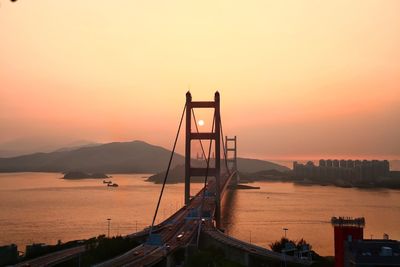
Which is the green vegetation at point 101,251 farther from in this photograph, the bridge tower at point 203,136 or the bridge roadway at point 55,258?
the bridge tower at point 203,136

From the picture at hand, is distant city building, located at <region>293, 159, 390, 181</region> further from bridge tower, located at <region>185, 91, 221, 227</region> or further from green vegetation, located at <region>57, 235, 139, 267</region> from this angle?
green vegetation, located at <region>57, 235, 139, 267</region>

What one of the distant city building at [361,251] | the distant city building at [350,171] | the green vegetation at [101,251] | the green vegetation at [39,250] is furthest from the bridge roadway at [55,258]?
the distant city building at [350,171]

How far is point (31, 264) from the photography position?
15.6 metres

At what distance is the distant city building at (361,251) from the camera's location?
1132 cm

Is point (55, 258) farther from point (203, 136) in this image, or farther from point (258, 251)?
point (203, 136)

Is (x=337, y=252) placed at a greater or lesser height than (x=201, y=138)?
lesser

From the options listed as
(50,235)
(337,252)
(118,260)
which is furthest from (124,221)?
(337,252)

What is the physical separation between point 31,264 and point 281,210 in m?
29.5

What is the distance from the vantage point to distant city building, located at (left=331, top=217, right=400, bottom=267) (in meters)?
11.3

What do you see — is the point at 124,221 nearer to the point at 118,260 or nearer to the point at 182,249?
the point at 182,249

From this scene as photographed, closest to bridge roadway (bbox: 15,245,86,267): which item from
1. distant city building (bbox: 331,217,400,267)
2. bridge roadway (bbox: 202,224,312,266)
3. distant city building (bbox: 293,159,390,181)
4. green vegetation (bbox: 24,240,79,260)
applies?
green vegetation (bbox: 24,240,79,260)

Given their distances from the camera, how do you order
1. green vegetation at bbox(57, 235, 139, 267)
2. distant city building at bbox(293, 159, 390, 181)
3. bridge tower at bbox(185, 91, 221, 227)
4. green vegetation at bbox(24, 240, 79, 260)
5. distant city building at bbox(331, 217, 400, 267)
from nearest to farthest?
distant city building at bbox(331, 217, 400, 267), green vegetation at bbox(57, 235, 139, 267), green vegetation at bbox(24, 240, 79, 260), bridge tower at bbox(185, 91, 221, 227), distant city building at bbox(293, 159, 390, 181)

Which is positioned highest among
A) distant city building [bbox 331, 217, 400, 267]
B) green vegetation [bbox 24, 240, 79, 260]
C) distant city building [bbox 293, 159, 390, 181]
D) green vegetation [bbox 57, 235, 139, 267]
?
distant city building [bbox 293, 159, 390, 181]

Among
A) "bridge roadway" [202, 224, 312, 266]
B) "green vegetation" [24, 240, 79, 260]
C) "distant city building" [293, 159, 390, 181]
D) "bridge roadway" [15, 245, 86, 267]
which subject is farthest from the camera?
"distant city building" [293, 159, 390, 181]
